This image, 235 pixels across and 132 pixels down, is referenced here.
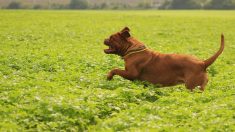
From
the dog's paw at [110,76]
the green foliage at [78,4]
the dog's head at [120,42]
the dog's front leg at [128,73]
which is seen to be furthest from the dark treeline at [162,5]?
the dog's front leg at [128,73]

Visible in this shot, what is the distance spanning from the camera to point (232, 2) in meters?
127

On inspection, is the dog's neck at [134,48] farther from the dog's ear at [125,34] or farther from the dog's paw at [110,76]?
the dog's paw at [110,76]

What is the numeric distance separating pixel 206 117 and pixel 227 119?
444mm

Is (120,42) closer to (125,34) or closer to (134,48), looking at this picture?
(125,34)

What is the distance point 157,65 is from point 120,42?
1154 millimetres

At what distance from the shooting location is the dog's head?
41.0 ft

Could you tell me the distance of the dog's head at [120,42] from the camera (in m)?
12.5

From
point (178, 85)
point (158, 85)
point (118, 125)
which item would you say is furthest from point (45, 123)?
point (178, 85)

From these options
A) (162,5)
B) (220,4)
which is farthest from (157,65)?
(162,5)

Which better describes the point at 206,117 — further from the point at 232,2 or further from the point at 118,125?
the point at 232,2

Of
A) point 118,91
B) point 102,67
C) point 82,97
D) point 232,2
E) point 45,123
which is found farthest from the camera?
point 232,2

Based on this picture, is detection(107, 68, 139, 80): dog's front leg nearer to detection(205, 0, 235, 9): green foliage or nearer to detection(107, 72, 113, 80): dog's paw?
detection(107, 72, 113, 80): dog's paw

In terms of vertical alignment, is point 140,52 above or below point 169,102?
above

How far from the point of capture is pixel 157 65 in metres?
12.1
